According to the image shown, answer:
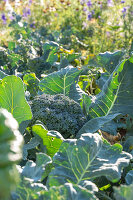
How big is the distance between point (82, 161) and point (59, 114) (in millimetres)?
685

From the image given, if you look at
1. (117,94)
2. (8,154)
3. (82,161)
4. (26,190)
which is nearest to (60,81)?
(117,94)

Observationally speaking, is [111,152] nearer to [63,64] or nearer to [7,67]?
[63,64]

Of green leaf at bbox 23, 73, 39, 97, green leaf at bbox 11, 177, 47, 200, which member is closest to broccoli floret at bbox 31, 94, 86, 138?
green leaf at bbox 23, 73, 39, 97

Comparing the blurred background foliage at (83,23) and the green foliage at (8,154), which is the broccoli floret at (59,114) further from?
the blurred background foliage at (83,23)

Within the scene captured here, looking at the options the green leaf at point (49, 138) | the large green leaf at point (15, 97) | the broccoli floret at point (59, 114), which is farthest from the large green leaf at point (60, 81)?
the green leaf at point (49, 138)

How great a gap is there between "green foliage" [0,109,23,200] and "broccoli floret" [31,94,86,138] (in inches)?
42.5

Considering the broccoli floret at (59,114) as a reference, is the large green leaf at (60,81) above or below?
above

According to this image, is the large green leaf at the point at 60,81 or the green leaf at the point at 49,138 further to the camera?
the large green leaf at the point at 60,81

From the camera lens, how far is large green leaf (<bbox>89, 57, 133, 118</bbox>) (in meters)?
1.96

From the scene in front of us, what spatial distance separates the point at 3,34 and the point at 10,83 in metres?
5.22

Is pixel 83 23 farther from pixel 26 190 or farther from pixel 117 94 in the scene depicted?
pixel 26 190

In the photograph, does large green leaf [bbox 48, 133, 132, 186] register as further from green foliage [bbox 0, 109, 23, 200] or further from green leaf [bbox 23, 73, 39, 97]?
green leaf [bbox 23, 73, 39, 97]

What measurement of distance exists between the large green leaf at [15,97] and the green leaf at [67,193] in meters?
0.76

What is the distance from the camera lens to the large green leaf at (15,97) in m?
1.77
